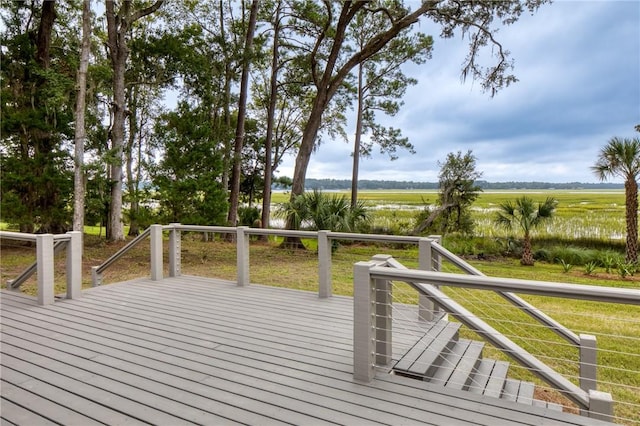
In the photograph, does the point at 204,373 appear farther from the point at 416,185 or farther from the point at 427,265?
the point at 416,185

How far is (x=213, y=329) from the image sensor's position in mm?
3705

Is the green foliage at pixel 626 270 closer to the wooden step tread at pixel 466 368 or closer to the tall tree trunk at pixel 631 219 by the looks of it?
the tall tree trunk at pixel 631 219

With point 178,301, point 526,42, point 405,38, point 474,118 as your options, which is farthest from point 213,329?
point 474,118

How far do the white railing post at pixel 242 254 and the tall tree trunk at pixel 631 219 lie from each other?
468 inches

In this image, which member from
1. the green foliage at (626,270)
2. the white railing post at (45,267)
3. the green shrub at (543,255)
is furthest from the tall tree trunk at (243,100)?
the green foliage at (626,270)

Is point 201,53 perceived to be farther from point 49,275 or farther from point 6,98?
point 49,275

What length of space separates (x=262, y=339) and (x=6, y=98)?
1177cm

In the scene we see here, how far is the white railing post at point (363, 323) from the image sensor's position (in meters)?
2.56

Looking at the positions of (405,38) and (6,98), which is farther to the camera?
(405,38)

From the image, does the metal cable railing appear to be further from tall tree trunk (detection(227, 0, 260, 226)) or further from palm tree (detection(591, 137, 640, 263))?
tall tree trunk (detection(227, 0, 260, 226))

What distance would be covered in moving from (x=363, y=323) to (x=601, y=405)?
1.49 meters

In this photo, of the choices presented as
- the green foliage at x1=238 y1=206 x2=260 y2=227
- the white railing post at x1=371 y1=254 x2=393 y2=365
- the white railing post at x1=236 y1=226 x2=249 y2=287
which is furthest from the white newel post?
the green foliage at x1=238 y1=206 x2=260 y2=227

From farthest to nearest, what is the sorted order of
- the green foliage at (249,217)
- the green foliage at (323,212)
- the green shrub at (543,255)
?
the green foliage at (249,217) → the green shrub at (543,255) → the green foliage at (323,212)

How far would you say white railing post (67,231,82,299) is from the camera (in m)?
4.53
